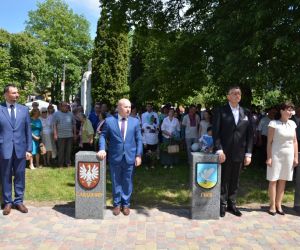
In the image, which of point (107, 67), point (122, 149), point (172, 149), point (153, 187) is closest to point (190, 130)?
point (172, 149)

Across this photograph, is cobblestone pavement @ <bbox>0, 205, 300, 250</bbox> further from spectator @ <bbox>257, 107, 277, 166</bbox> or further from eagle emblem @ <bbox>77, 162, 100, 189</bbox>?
A: spectator @ <bbox>257, 107, 277, 166</bbox>

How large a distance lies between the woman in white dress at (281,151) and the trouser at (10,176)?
4022 millimetres

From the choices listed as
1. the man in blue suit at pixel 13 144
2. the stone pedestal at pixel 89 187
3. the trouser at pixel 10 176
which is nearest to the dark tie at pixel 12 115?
the man in blue suit at pixel 13 144

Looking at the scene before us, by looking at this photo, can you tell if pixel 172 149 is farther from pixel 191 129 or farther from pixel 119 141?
pixel 119 141

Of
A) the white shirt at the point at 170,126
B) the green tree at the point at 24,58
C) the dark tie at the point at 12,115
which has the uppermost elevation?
the green tree at the point at 24,58

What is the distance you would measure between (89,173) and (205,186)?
5.99 feet

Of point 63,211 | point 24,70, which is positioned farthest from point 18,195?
point 24,70

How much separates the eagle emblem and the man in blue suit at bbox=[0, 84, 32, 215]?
0.99 m

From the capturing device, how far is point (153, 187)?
868 centimetres

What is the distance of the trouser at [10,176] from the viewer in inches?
257

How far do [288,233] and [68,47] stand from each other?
48668 mm

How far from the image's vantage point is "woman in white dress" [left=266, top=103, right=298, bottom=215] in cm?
653

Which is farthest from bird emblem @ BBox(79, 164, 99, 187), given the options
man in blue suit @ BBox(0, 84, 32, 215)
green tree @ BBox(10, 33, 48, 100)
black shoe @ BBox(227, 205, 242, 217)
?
green tree @ BBox(10, 33, 48, 100)

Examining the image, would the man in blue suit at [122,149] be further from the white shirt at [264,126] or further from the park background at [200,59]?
the white shirt at [264,126]
